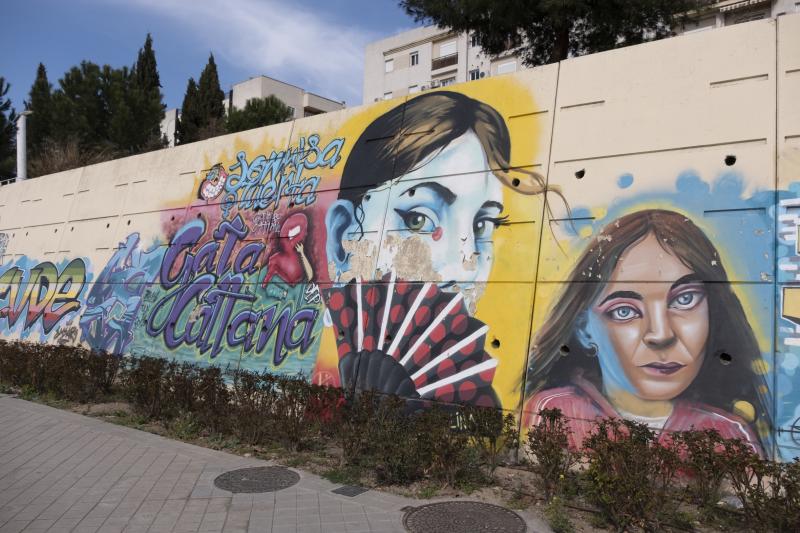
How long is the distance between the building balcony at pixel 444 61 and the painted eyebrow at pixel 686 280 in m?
33.8

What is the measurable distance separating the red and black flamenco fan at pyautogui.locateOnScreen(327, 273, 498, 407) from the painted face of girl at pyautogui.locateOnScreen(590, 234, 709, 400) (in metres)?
1.37

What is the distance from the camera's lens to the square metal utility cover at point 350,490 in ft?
17.4

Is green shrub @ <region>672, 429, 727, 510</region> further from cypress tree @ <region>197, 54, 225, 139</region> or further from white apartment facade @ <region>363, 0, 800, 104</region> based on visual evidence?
cypress tree @ <region>197, 54, 225, 139</region>

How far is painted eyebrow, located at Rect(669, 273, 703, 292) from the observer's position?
225 inches

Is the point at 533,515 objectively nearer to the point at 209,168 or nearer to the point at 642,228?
→ the point at 642,228

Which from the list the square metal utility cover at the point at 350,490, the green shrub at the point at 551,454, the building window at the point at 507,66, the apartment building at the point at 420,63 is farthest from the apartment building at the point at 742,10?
the square metal utility cover at the point at 350,490

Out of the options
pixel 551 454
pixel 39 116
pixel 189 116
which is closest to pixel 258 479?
pixel 551 454

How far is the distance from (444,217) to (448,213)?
0.24ft

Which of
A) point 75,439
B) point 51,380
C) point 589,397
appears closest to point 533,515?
point 589,397

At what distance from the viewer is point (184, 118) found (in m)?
36.5

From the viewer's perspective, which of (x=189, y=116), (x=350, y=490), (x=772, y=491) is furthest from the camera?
(x=189, y=116)

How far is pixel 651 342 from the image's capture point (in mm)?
5785

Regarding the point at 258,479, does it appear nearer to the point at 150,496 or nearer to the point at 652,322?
the point at 150,496

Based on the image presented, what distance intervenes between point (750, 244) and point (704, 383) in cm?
138
